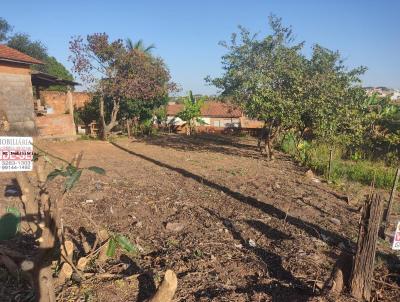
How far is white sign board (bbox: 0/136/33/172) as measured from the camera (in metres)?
3.66

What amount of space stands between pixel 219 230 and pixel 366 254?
2.34 metres

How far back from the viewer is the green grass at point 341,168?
994 centimetres

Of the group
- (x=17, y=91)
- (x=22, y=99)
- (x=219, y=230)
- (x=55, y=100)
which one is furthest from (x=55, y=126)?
(x=219, y=230)

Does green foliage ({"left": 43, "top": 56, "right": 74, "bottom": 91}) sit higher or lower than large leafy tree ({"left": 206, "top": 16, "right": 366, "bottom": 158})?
higher

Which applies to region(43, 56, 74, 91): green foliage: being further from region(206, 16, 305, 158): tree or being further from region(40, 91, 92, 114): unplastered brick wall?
region(206, 16, 305, 158): tree

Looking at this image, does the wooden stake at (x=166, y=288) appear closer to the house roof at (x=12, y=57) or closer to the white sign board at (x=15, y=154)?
the white sign board at (x=15, y=154)

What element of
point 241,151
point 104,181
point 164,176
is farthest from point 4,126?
point 241,151

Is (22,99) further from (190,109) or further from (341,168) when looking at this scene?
(341,168)

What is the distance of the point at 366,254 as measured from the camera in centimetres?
352

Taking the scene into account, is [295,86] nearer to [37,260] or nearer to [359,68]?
[359,68]

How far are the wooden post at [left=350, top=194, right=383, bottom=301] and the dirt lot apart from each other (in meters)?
0.19

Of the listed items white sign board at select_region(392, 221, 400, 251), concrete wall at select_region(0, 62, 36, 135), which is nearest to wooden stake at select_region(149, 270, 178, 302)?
white sign board at select_region(392, 221, 400, 251)

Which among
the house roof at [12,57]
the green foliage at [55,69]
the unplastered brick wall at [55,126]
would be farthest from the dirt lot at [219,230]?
the green foliage at [55,69]

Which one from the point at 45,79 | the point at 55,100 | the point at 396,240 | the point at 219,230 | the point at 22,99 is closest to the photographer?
the point at 396,240
